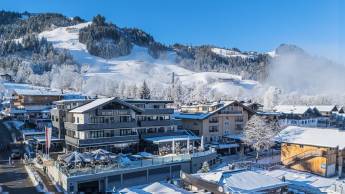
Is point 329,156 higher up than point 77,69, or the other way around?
point 77,69

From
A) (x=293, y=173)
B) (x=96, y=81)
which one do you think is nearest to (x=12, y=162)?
(x=293, y=173)

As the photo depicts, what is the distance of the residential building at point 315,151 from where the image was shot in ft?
135

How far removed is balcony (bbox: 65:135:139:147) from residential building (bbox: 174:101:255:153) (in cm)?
1414

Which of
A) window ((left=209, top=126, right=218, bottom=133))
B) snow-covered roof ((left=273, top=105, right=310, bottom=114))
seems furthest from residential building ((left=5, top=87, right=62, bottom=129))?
snow-covered roof ((left=273, top=105, right=310, bottom=114))

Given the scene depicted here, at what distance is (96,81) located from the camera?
168 meters

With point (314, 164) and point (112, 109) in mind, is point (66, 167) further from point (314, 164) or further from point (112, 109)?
point (314, 164)

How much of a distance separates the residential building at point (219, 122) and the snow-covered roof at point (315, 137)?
952cm

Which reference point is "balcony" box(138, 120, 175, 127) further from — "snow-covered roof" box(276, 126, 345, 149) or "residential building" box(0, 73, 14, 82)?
"residential building" box(0, 73, 14, 82)

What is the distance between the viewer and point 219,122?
57.6 m

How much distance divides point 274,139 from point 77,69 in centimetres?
15886

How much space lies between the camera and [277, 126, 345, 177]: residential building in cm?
4116

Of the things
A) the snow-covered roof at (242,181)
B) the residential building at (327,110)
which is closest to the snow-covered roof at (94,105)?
the snow-covered roof at (242,181)

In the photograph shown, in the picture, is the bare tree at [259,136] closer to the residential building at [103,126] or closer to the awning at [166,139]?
the awning at [166,139]

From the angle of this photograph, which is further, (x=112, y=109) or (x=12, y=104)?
(x=12, y=104)
